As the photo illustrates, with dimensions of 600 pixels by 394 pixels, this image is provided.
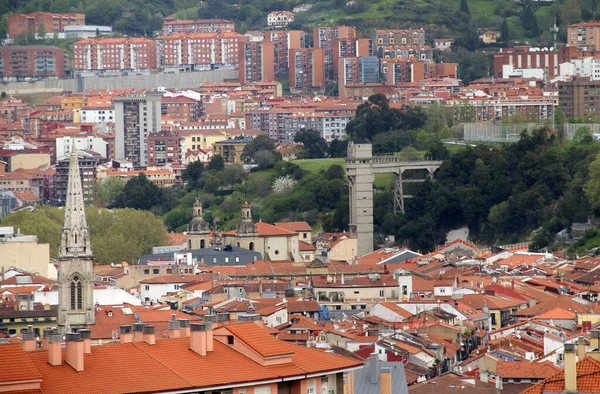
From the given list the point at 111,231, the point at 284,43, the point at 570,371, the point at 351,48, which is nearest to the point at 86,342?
the point at 570,371

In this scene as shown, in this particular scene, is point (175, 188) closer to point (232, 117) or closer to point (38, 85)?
point (232, 117)

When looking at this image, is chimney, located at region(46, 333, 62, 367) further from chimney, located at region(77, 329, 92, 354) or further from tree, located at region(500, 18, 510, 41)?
tree, located at region(500, 18, 510, 41)

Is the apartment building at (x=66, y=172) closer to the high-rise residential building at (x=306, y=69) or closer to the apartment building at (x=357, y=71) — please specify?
the apartment building at (x=357, y=71)

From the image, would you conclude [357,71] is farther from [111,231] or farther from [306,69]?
[111,231]

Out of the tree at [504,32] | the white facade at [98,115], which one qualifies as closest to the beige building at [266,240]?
the white facade at [98,115]

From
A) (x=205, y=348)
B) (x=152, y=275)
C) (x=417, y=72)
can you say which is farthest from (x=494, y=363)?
(x=417, y=72)

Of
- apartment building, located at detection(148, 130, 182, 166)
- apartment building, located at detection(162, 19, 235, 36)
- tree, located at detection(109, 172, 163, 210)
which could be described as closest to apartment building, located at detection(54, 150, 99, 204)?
apartment building, located at detection(148, 130, 182, 166)
